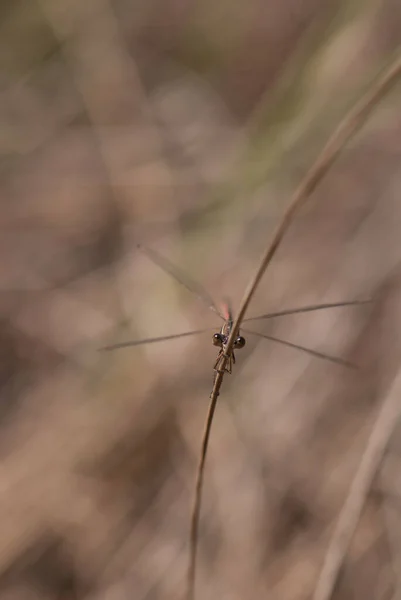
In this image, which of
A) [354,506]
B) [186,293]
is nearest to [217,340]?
[354,506]

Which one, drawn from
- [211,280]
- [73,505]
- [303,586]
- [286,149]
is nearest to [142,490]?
[73,505]

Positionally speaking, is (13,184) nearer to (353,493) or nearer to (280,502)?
(280,502)

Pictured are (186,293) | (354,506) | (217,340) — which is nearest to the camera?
(217,340)

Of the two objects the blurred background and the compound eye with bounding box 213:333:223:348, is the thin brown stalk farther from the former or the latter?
the compound eye with bounding box 213:333:223:348

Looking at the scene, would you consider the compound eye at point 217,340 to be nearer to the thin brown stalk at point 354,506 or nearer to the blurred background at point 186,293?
the thin brown stalk at point 354,506

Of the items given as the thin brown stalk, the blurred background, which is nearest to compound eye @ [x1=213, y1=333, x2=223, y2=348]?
the thin brown stalk

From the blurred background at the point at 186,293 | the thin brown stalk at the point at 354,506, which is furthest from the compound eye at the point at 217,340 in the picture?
the blurred background at the point at 186,293

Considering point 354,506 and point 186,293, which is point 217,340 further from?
point 186,293

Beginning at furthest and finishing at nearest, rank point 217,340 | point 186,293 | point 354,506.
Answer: point 186,293 → point 354,506 → point 217,340
